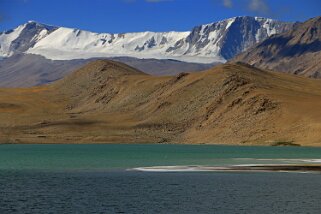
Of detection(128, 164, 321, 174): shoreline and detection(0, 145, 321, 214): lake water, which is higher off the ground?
detection(128, 164, 321, 174): shoreline

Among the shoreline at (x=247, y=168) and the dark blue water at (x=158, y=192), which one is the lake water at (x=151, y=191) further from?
the shoreline at (x=247, y=168)

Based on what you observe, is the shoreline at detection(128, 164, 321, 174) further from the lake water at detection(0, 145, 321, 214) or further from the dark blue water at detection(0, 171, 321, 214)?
the dark blue water at detection(0, 171, 321, 214)

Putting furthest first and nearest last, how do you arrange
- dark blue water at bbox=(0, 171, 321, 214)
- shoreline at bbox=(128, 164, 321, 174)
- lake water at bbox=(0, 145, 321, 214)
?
shoreline at bbox=(128, 164, 321, 174) < lake water at bbox=(0, 145, 321, 214) < dark blue water at bbox=(0, 171, 321, 214)

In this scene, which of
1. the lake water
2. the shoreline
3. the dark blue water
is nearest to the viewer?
the dark blue water

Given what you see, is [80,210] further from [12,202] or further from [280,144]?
[280,144]

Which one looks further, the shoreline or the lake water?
the shoreline

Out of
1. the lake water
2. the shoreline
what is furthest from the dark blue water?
the shoreline

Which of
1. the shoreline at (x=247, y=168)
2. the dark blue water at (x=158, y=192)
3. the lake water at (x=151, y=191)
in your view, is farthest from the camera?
the shoreline at (x=247, y=168)

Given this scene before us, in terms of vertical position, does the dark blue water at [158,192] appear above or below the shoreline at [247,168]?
below

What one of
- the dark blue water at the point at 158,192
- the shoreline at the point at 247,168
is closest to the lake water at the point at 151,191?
the dark blue water at the point at 158,192

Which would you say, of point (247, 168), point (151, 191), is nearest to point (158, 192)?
point (151, 191)

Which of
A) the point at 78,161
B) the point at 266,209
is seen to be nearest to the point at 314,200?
the point at 266,209
